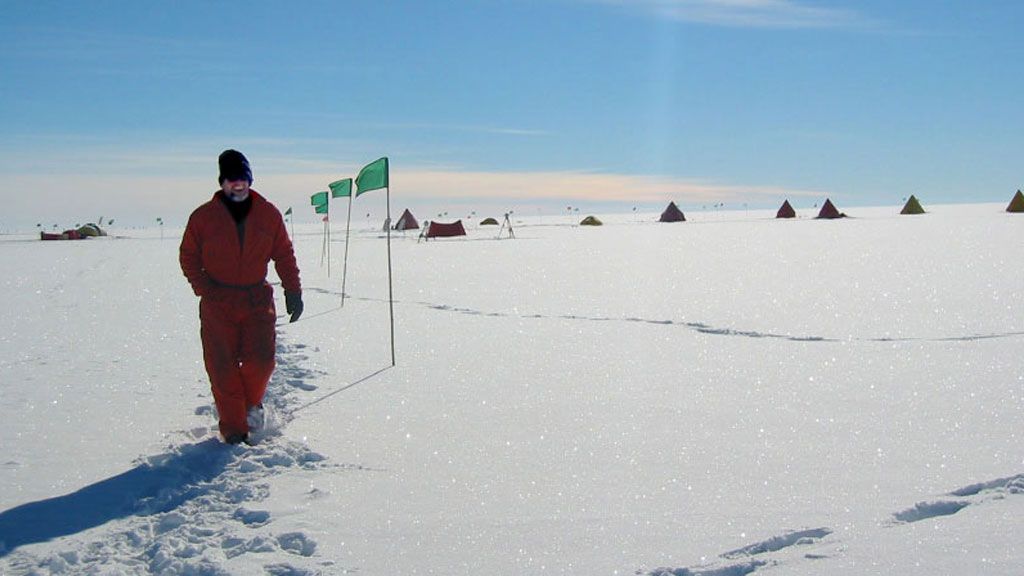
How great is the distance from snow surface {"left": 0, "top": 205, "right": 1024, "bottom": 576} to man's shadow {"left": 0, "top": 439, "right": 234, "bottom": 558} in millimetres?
15

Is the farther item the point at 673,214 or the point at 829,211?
the point at 673,214

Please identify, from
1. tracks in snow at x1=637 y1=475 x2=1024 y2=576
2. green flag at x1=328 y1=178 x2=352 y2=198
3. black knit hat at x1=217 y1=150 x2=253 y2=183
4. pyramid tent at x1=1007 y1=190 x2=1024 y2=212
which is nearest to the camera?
tracks in snow at x1=637 y1=475 x2=1024 y2=576

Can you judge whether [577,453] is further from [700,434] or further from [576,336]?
[576,336]

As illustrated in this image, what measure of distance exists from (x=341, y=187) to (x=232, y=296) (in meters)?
8.98

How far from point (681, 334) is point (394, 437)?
15.5ft

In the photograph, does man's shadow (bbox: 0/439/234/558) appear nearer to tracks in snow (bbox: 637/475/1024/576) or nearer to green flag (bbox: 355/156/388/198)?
tracks in snow (bbox: 637/475/1024/576)

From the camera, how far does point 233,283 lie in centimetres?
498

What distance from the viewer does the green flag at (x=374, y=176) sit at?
8681 mm

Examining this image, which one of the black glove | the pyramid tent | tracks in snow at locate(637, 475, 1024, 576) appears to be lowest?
tracks in snow at locate(637, 475, 1024, 576)

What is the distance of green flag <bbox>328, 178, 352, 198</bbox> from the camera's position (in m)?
13.6

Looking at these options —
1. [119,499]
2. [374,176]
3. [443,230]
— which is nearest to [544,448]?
[119,499]

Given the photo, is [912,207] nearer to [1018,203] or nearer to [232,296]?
[1018,203]

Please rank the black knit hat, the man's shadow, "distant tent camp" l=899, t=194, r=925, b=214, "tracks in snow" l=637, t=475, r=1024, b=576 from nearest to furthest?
"tracks in snow" l=637, t=475, r=1024, b=576 < the man's shadow < the black knit hat < "distant tent camp" l=899, t=194, r=925, b=214

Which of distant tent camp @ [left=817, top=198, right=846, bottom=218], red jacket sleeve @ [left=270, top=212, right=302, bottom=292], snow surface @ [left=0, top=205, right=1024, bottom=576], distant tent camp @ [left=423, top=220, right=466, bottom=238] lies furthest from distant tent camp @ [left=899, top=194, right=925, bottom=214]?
red jacket sleeve @ [left=270, top=212, right=302, bottom=292]
